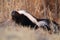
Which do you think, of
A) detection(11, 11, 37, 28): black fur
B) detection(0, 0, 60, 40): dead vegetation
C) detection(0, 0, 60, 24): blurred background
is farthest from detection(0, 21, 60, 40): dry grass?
detection(0, 0, 60, 24): blurred background

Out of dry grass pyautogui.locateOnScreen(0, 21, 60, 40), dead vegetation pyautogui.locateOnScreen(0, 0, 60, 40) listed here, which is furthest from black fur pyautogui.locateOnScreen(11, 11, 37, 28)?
dry grass pyautogui.locateOnScreen(0, 21, 60, 40)

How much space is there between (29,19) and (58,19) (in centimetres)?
110

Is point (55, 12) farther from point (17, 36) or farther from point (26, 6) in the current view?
point (17, 36)

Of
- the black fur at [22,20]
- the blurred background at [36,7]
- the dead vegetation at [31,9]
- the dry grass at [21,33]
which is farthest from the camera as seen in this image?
the blurred background at [36,7]

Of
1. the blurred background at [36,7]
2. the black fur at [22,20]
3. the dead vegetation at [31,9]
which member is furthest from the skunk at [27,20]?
the blurred background at [36,7]

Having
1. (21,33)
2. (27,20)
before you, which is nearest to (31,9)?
(27,20)

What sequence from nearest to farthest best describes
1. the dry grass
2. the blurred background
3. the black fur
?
the dry grass → the black fur → the blurred background

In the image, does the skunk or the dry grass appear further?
the skunk

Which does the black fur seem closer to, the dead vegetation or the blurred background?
the dead vegetation

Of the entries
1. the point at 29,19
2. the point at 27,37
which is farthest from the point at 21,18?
the point at 27,37

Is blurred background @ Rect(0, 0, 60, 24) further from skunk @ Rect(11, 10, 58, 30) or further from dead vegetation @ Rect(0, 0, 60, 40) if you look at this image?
skunk @ Rect(11, 10, 58, 30)

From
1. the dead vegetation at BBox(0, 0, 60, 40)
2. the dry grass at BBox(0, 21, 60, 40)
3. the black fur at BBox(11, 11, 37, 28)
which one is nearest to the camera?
the dry grass at BBox(0, 21, 60, 40)

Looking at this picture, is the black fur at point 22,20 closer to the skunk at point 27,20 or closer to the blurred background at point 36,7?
the skunk at point 27,20

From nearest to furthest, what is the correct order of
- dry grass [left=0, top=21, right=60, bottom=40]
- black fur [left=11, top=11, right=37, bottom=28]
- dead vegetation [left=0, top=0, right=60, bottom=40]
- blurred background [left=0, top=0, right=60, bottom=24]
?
dry grass [left=0, top=21, right=60, bottom=40] < dead vegetation [left=0, top=0, right=60, bottom=40] < black fur [left=11, top=11, right=37, bottom=28] < blurred background [left=0, top=0, right=60, bottom=24]
